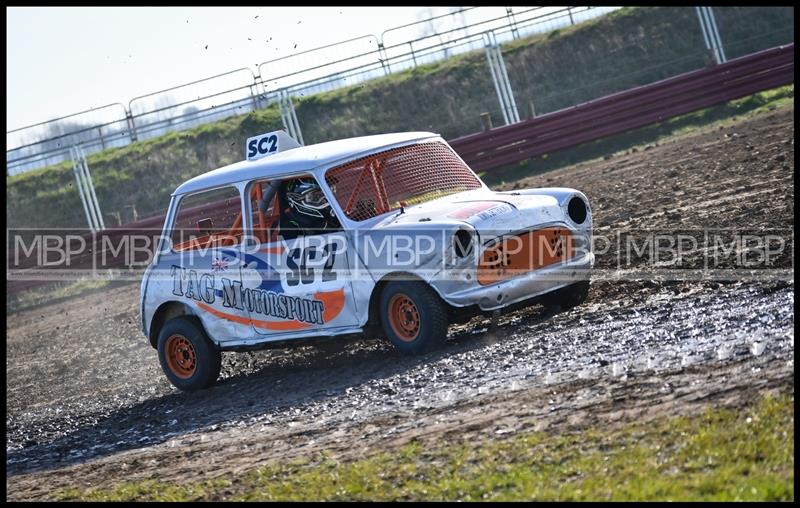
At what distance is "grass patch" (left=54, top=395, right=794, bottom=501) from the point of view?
14.9 feet

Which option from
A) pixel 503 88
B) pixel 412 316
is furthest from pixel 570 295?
pixel 503 88

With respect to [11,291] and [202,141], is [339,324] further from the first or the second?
[202,141]

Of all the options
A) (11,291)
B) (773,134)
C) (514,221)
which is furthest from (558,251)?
(11,291)

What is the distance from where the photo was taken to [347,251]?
849cm

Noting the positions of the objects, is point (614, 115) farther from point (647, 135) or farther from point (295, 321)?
point (295, 321)

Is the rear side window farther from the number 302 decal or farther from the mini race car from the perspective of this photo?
the number 302 decal

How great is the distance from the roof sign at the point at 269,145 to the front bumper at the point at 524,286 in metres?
2.31

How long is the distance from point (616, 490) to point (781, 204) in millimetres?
7037

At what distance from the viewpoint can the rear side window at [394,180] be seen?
28.7 ft

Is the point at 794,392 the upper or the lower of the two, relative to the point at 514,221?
lower

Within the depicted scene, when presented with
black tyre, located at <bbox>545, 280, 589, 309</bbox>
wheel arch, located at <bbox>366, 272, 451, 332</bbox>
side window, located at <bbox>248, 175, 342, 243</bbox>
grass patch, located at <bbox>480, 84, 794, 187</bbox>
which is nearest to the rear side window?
side window, located at <bbox>248, 175, 342, 243</bbox>

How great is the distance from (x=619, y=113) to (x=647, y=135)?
66 centimetres

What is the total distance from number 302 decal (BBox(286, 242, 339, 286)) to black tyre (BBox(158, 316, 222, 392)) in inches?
43.1

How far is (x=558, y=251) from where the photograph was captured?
8664 millimetres
